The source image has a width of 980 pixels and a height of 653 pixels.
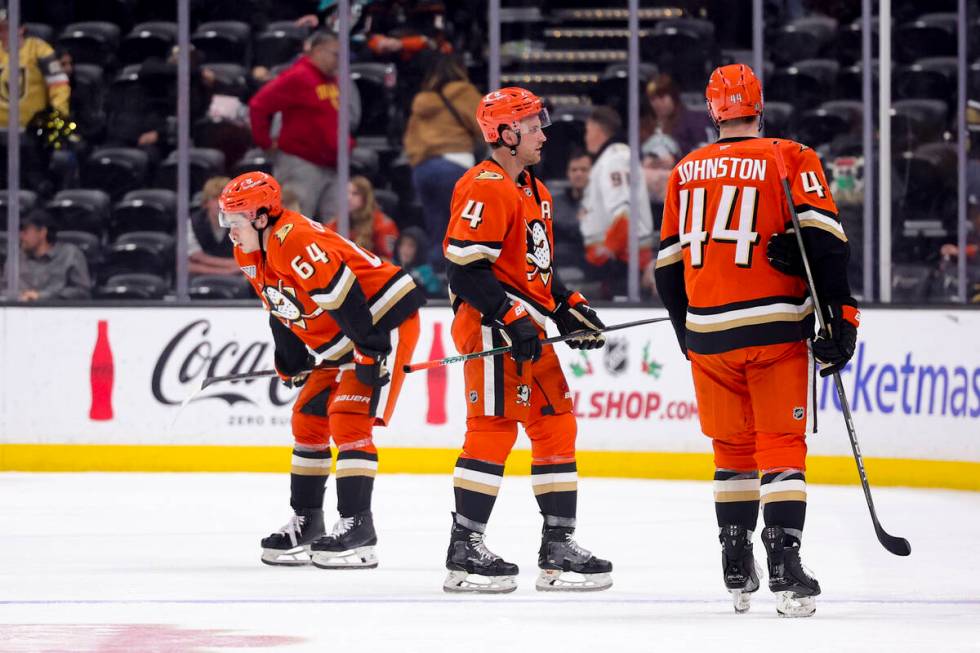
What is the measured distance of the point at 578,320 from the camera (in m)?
4.77

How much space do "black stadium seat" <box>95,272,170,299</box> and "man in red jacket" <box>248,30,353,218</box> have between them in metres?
0.84

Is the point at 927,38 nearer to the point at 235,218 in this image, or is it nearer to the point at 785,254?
the point at 235,218

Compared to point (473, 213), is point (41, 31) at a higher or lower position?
higher

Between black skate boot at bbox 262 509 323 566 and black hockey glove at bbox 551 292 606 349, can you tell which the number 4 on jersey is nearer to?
black hockey glove at bbox 551 292 606 349

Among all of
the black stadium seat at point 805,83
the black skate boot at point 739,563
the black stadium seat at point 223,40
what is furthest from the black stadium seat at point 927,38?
the black skate boot at point 739,563

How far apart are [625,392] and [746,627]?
13.0ft

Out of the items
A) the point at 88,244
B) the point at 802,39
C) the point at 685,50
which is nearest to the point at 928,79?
the point at 802,39

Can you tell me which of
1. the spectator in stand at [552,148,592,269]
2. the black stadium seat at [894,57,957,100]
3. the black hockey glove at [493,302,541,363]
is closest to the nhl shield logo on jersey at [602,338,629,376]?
the spectator in stand at [552,148,592,269]

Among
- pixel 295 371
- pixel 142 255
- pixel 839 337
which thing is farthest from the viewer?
pixel 142 255

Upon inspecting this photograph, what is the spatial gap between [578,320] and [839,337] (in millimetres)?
1029

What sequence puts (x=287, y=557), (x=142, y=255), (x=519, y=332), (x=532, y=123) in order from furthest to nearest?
(x=142, y=255) < (x=287, y=557) < (x=532, y=123) < (x=519, y=332)

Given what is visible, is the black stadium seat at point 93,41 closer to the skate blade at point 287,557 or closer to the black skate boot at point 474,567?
the skate blade at point 287,557

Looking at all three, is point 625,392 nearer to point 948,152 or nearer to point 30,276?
point 948,152

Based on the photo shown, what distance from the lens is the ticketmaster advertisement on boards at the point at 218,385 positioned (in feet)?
25.6
